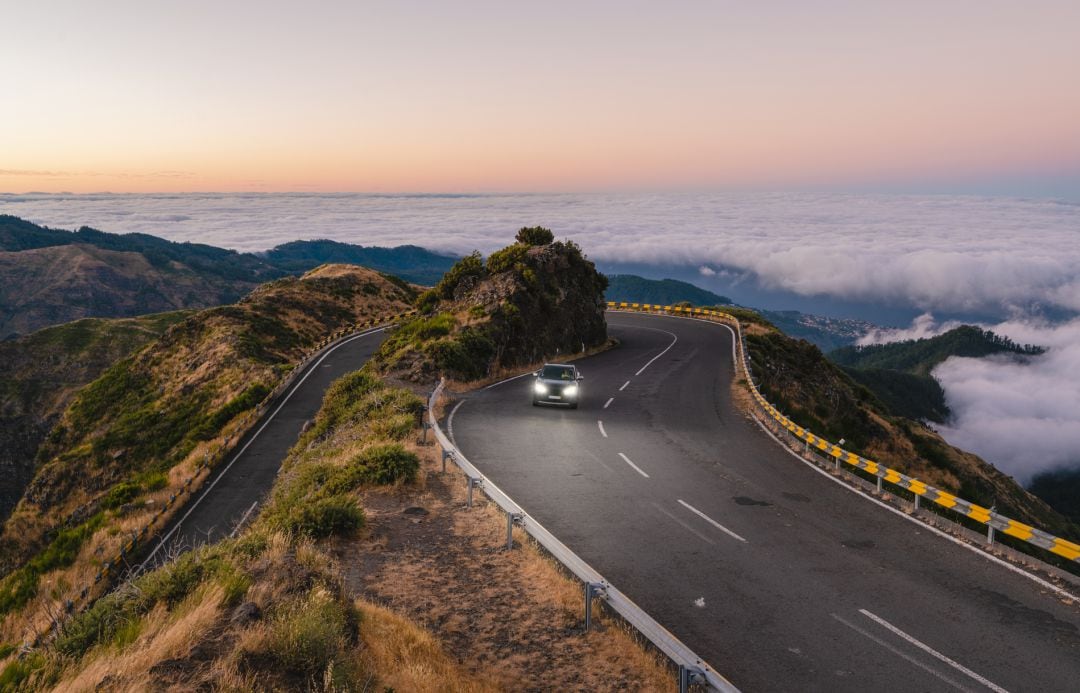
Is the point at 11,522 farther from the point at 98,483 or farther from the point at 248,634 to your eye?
the point at 248,634

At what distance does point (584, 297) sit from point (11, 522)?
41126mm

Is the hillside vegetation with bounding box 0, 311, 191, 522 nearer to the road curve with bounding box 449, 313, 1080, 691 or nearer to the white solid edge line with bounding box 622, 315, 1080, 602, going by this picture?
the road curve with bounding box 449, 313, 1080, 691

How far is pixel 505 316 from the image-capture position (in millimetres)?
34562

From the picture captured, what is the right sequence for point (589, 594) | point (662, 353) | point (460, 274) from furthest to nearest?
point (460, 274) < point (662, 353) < point (589, 594)

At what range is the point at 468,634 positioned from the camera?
773cm

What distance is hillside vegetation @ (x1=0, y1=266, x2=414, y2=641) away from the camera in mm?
25547

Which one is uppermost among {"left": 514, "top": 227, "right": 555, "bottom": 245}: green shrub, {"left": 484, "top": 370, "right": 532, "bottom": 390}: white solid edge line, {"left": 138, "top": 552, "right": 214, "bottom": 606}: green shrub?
{"left": 514, "top": 227, "right": 555, "bottom": 245}: green shrub

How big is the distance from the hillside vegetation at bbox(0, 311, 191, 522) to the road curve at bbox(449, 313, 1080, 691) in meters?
76.1

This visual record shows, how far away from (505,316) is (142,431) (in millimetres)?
32190

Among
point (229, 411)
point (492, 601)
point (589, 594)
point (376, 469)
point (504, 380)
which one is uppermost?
point (589, 594)

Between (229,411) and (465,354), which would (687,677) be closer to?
(465,354)

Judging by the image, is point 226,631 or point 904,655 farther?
point 904,655

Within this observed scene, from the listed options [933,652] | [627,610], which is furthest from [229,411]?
[933,652]

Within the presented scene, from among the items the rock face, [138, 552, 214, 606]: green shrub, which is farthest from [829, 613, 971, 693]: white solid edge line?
the rock face
